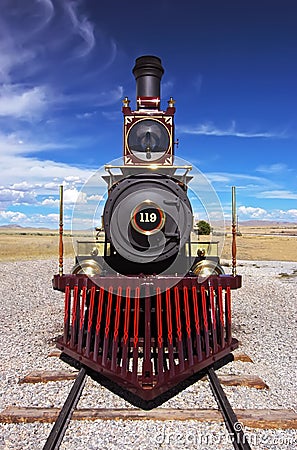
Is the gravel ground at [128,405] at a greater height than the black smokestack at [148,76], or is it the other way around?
the black smokestack at [148,76]

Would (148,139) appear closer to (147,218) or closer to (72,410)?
(147,218)

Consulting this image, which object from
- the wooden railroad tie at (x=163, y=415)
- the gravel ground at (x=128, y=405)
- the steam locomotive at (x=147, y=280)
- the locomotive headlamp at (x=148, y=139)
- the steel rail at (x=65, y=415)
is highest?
the locomotive headlamp at (x=148, y=139)

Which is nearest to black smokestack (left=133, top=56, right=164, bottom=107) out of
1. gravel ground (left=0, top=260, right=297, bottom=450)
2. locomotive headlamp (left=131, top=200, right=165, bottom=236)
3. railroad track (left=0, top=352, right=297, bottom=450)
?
locomotive headlamp (left=131, top=200, right=165, bottom=236)

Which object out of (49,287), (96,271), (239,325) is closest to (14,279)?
(49,287)

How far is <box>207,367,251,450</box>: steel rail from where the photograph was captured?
3.82m

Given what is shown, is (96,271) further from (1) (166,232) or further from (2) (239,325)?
(2) (239,325)

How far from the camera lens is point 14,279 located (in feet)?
54.2

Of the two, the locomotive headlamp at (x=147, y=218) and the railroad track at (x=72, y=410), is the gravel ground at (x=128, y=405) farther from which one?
the locomotive headlamp at (x=147, y=218)

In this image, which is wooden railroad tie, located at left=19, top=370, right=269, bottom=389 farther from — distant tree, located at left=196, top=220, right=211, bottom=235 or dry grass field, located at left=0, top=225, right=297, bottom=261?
distant tree, located at left=196, top=220, right=211, bottom=235

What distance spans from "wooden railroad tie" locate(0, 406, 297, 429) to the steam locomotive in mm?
240

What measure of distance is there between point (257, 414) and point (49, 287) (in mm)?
11259

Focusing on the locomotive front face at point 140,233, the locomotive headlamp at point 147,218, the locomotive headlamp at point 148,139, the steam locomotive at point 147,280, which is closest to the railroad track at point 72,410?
the steam locomotive at point 147,280

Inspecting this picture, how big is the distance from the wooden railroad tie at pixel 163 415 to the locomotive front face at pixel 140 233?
209 cm

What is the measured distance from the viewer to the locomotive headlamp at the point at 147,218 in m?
5.84
